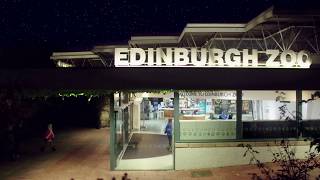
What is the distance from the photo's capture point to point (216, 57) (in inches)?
615

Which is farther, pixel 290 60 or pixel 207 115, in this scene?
pixel 207 115

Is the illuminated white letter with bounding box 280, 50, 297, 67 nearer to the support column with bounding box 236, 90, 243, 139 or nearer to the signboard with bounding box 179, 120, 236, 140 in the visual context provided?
the support column with bounding box 236, 90, 243, 139

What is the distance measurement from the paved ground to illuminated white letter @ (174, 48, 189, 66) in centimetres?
448

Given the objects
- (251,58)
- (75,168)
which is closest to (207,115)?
(251,58)

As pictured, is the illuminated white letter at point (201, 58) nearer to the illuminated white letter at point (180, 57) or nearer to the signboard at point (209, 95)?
the illuminated white letter at point (180, 57)

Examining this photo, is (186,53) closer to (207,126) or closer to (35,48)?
(207,126)

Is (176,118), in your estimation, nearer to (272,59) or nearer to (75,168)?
(272,59)

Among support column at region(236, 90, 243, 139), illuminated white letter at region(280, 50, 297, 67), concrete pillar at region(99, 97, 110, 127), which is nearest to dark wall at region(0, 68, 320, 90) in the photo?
illuminated white letter at region(280, 50, 297, 67)

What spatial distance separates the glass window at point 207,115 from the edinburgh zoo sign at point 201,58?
4.87 feet

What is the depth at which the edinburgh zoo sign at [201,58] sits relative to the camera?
15.5m

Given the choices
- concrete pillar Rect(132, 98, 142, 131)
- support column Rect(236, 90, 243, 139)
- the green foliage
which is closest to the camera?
the green foliage

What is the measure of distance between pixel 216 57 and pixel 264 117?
3.54 meters

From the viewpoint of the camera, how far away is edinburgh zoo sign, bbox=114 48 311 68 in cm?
1547

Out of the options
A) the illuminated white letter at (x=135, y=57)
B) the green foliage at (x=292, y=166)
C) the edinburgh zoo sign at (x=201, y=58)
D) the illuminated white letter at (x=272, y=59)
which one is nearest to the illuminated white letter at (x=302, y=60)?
the edinburgh zoo sign at (x=201, y=58)
